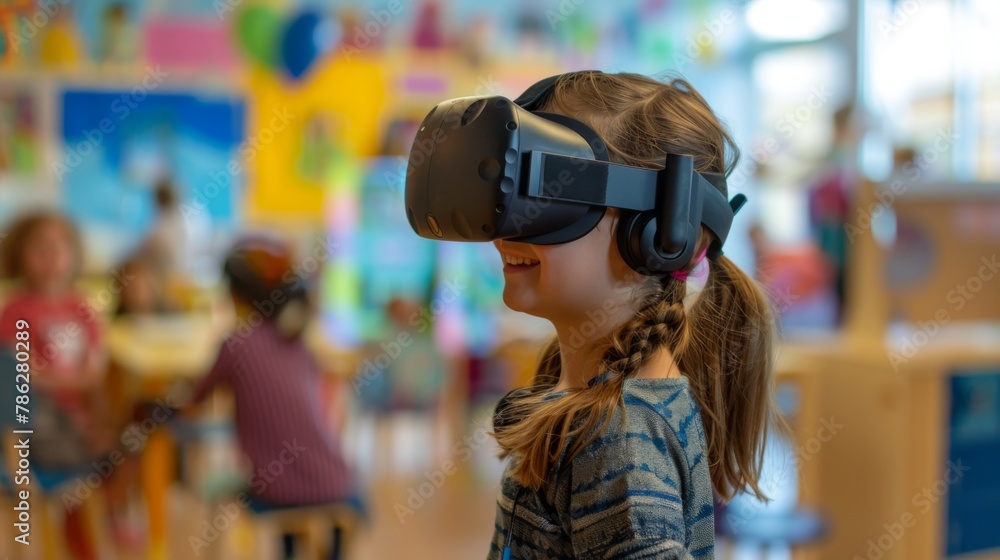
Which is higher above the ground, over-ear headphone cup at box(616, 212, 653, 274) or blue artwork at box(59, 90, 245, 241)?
blue artwork at box(59, 90, 245, 241)

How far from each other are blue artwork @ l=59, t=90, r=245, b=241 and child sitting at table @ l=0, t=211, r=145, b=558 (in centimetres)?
128

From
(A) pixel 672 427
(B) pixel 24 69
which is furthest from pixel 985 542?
(B) pixel 24 69

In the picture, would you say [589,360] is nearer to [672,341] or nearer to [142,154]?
[672,341]

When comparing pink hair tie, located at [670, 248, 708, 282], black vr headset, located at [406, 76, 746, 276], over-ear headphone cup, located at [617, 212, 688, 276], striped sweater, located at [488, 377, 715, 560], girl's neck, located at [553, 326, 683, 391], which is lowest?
striped sweater, located at [488, 377, 715, 560]

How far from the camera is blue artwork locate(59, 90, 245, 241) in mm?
3893

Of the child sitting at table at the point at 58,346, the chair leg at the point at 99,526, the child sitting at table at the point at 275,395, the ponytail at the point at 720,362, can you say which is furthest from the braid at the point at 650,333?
the chair leg at the point at 99,526

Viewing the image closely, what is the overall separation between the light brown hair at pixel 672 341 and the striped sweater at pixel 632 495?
0.02 metres

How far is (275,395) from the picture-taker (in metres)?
2.41

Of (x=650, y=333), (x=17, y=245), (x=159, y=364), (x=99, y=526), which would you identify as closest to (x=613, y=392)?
(x=650, y=333)

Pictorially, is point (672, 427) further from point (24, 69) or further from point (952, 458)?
point (24, 69)

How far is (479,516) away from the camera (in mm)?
3498

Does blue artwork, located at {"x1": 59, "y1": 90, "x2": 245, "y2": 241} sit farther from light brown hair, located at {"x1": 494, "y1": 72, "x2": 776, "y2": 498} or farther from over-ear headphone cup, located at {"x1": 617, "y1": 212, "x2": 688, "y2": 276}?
over-ear headphone cup, located at {"x1": 617, "y1": 212, "x2": 688, "y2": 276}

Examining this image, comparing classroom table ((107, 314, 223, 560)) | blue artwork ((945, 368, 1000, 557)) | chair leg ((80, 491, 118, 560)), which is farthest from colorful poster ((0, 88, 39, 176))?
blue artwork ((945, 368, 1000, 557))

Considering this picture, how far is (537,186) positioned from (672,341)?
0.26 m
